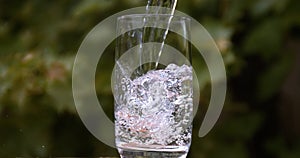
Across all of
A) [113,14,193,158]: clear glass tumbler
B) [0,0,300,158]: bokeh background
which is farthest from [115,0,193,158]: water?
[0,0,300,158]: bokeh background

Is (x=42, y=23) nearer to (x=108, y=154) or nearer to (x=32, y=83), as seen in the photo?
(x=32, y=83)

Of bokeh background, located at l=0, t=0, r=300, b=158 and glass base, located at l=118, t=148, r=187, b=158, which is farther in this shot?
bokeh background, located at l=0, t=0, r=300, b=158

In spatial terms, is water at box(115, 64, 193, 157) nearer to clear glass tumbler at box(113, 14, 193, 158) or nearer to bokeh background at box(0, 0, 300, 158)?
clear glass tumbler at box(113, 14, 193, 158)

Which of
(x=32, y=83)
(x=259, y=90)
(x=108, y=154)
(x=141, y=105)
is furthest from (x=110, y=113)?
(x=141, y=105)

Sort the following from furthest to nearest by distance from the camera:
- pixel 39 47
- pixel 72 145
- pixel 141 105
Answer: pixel 72 145 < pixel 39 47 < pixel 141 105

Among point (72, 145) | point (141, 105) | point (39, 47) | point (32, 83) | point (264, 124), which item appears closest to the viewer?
point (141, 105)
